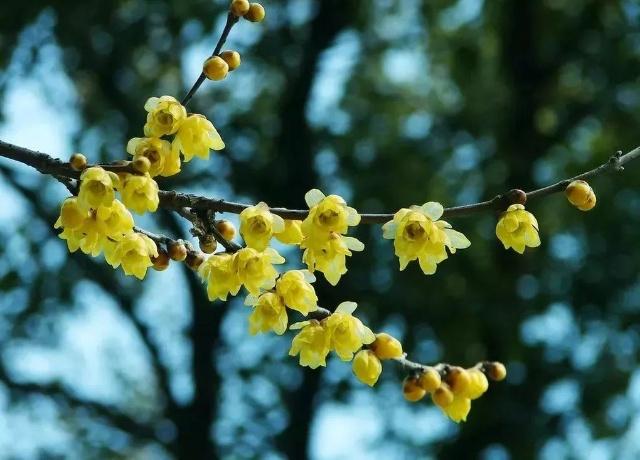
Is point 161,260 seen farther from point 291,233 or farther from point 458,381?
point 458,381

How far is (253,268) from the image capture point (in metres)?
1.87

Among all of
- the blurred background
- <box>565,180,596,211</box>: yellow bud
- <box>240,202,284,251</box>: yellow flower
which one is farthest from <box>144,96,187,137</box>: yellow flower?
the blurred background

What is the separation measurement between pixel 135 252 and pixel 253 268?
9.8 inches

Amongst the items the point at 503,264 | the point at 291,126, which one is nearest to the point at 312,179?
the point at 291,126

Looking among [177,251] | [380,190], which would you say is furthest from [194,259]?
[380,190]

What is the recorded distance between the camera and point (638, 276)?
795 cm

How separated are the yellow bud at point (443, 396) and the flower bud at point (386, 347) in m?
0.19

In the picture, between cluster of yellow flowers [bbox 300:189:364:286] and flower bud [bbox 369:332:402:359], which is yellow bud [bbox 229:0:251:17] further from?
flower bud [bbox 369:332:402:359]

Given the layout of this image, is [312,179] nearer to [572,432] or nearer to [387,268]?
[387,268]

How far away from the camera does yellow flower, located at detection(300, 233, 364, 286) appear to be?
1.88 m

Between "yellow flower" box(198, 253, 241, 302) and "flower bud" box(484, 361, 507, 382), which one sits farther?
"flower bud" box(484, 361, 507, 382)

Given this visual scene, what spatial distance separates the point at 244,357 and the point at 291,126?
2384mm

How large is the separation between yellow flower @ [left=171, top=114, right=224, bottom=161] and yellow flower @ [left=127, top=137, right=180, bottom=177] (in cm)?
3

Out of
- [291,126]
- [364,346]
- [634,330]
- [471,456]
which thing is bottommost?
[364,346]
